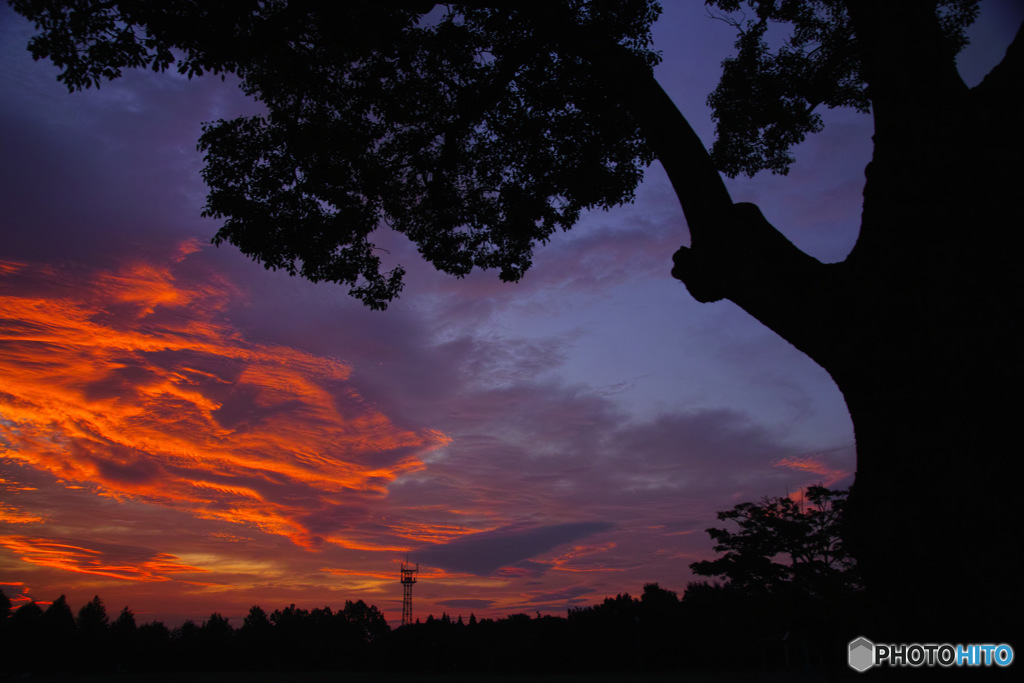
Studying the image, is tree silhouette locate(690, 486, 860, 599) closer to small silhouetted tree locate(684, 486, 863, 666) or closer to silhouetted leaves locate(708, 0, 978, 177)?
small silhouetted tree locate(684, 486, 863, 666)

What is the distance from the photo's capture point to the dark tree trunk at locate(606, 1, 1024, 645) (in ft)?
7.98

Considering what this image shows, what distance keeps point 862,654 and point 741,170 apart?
8278 mm

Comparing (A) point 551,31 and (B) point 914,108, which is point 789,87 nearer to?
(A) point 551,31

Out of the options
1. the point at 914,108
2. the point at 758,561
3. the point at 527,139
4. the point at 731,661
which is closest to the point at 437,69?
the point at 527,139

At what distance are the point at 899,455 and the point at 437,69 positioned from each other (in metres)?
8.54

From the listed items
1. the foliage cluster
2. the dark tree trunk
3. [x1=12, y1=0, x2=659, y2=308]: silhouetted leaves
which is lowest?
the foliage cluster

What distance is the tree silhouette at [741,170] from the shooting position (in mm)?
2559

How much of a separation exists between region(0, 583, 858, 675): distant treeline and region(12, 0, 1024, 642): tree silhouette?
84.0ft

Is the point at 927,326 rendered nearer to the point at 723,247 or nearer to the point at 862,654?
the point at 723,247

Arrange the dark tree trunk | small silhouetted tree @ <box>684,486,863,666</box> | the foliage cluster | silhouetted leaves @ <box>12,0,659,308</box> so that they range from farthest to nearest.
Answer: the foliage cluster, small silhouetted tree @ <box>684,486,863,666</box>, silhouetted leaves @ <box>12,0,659,308</box>, the dark tree trunk

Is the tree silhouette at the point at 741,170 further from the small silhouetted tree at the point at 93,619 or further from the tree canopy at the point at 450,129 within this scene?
the small silhouetted tree at the point at 93,619

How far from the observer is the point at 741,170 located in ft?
31.1

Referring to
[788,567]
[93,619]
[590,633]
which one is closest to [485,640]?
[590,633]

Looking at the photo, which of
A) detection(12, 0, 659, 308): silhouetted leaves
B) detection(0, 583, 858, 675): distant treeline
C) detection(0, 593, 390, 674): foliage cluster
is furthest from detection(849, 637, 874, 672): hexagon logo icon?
detection(0, 593, 390, 674): foliage cluster
